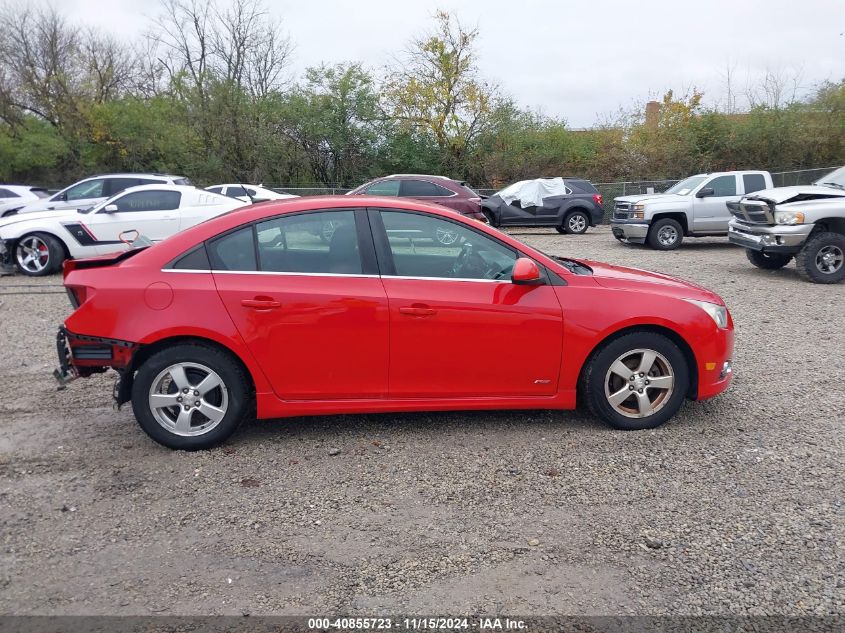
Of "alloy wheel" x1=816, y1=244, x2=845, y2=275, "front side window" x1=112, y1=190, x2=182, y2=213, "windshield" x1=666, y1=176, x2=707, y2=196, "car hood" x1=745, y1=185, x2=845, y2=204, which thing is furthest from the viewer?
"windshield" x1=666, y1=176, x2=707, y2=196

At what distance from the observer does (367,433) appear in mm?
4668

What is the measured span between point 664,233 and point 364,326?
42.9 ft

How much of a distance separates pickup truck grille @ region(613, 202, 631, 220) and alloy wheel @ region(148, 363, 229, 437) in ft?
44.9

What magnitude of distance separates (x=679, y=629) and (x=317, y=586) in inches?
59.9

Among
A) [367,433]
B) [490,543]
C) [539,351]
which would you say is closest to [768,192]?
[539,351]

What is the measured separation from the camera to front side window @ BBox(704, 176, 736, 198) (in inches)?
624

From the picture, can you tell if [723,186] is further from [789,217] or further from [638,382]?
[638,382]

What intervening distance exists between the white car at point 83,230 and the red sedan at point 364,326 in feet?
22.8

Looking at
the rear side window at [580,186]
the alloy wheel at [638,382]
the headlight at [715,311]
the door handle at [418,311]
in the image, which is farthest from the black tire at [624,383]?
the rear side window at [580,186]

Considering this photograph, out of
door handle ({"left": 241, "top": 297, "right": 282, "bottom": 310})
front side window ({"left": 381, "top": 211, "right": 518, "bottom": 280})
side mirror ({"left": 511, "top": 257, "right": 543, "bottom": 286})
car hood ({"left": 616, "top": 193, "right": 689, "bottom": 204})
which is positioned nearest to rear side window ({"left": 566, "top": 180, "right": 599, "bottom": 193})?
car hood ({"left": 616, "top": 193, "right": 689, "bottom": 204})

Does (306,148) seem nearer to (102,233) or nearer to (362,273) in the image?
(102,233)

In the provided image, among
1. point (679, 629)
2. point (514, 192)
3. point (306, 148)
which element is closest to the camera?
point (679, 629)

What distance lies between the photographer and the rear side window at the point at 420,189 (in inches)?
695

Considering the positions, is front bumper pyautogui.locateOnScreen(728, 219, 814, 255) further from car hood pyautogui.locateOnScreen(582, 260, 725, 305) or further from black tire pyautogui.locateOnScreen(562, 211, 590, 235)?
black tire pyautogui.locateOnScreen(562, 211, 590, 235)
